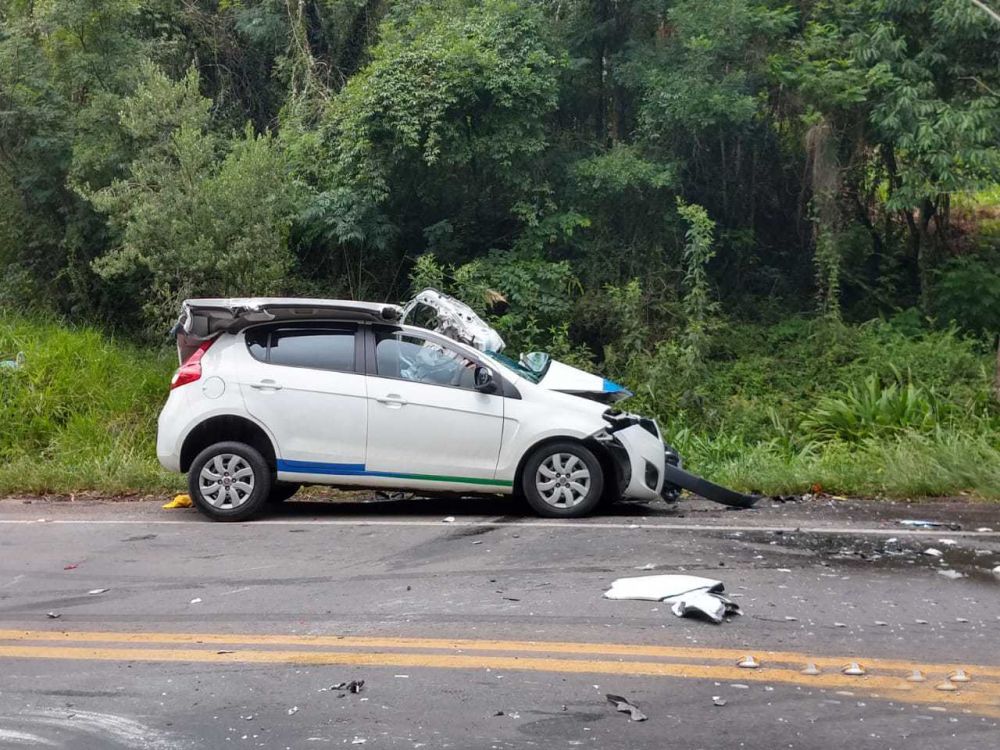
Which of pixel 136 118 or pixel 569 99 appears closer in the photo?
pixel 136 118

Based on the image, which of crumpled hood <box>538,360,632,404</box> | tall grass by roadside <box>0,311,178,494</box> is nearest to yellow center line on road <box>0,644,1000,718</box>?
crumpled hood <box>538,360,632,404</box>

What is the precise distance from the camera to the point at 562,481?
30.5 ft

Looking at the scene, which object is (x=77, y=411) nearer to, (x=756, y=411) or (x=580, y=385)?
(x=580, y=385)

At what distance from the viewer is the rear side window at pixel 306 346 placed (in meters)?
9.49

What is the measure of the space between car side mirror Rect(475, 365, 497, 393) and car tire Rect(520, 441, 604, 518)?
2.13ft

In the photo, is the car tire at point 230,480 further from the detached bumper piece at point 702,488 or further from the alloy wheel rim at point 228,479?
the detached bumper piece at point 702,488

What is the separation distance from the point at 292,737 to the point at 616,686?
1.47m

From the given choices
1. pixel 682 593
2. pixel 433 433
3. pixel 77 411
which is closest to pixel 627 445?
pixel 433 433

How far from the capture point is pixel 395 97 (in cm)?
1570

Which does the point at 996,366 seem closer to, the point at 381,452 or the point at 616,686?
the point at 381,452

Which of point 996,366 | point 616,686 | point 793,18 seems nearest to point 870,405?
point 996,366

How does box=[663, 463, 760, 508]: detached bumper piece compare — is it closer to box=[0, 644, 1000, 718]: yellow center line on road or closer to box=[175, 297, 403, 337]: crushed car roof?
box=[175, 297, 403, 337]: crushed car roof

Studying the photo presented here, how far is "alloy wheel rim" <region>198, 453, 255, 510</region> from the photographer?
30.6 ft

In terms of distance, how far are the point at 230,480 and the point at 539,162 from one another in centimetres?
925
